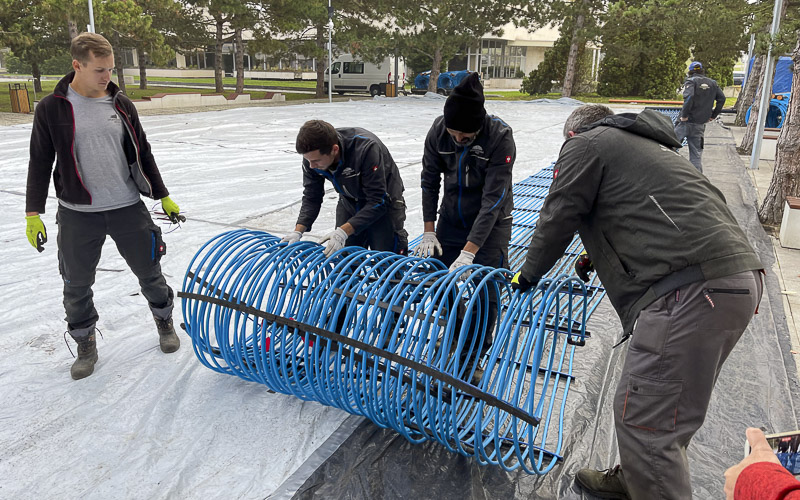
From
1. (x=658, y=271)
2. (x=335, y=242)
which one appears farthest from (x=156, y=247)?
(x=658, y=271)

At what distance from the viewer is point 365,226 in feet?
11.1

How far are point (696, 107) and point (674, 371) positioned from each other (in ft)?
25.6

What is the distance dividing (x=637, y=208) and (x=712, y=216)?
236mm

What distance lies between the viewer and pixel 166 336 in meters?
3.53

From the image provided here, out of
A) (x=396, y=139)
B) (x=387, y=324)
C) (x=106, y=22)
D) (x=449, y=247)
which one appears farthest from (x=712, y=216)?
(x=106, y=22)

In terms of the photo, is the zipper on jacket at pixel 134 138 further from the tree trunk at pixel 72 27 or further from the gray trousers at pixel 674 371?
the tree trunk at pixel 72 27

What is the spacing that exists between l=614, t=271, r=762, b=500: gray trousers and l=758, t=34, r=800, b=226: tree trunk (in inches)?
225

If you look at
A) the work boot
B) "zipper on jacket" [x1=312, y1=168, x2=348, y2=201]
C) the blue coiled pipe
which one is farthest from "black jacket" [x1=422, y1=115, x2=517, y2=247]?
the work boot

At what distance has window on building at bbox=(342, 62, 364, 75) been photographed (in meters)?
29.5

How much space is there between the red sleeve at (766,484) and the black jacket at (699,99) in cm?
837

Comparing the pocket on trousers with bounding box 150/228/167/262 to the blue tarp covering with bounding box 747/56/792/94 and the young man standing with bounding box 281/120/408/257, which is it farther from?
the blue tarp covering with bounding box 747/56/792/94

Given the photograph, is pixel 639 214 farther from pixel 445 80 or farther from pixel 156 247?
A: pixel 445 80

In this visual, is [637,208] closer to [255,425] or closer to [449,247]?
[449,247]

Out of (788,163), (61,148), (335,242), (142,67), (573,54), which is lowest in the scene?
(335,242)
